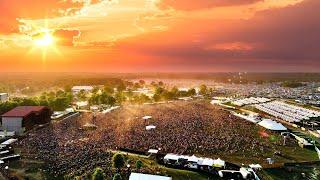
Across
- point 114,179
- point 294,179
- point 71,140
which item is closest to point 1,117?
point 71,140

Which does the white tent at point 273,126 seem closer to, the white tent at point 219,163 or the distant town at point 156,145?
the distant town at point 156,145

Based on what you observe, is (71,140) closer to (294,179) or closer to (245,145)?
(245,145)

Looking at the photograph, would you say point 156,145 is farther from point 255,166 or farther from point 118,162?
point 255,166

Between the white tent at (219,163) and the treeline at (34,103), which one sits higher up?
the treeline at (34,103)

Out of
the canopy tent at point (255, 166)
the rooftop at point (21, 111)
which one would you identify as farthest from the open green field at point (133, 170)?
the rooftop at point (21, 111)

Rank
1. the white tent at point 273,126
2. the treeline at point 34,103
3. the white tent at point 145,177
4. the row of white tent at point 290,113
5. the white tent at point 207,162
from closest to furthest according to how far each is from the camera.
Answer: the white tent at point 145,177 → the white tent at point 207,162 → the white tent at point 273,126 → the treeline at point 34,103 → the row of white tent at point 290,113

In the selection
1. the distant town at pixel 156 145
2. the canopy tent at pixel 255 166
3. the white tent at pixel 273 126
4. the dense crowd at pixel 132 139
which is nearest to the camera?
the distant town at pixel 156 145

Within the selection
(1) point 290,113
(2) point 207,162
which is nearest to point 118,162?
(2) point 207,162

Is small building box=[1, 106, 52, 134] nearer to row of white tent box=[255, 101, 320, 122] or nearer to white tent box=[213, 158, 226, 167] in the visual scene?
white tent box=[213, 158, 226, 167]
